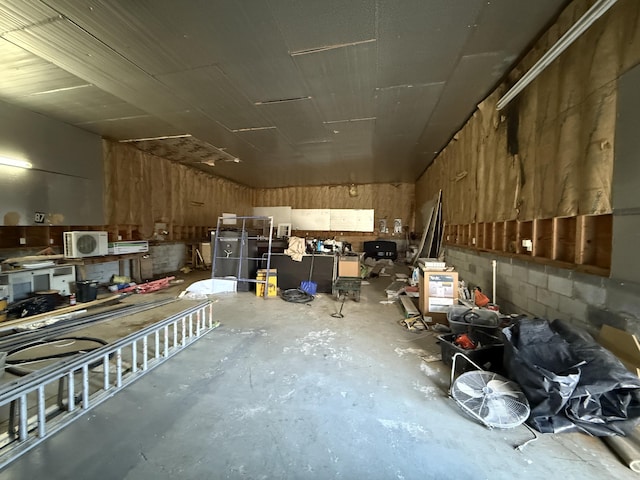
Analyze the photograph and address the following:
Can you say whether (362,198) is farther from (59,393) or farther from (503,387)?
(59,393)

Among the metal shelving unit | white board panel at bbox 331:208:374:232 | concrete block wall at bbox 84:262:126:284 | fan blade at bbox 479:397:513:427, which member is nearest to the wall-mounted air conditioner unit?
concrete block wall at bbox 84:262:126:284

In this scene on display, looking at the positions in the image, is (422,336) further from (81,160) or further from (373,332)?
(81,160)

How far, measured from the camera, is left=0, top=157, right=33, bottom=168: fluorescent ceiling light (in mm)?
3938

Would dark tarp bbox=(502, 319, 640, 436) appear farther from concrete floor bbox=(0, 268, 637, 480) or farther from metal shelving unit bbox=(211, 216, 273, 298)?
metal shelving unit bbox=(211, 216, 273, 298)

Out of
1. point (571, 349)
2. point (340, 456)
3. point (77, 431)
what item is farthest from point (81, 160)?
point (571, 349)

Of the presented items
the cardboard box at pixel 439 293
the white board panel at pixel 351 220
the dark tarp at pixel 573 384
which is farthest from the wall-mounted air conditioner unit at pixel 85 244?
the white board panel at pixel 351 220

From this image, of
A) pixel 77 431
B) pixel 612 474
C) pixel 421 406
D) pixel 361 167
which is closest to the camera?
pixel 612 474

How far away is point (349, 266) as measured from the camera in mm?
5715

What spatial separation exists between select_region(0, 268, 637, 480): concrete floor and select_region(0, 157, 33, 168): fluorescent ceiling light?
14.5 feet

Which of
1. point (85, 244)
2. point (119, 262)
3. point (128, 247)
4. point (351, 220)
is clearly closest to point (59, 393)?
point (85, 244)

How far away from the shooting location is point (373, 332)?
3326 millimetres

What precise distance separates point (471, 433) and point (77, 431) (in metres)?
2.57

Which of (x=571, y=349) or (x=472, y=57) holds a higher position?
(x=472, y=57)

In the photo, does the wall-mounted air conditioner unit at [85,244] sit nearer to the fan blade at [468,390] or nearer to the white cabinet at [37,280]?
the white cabinet at [37,280]
